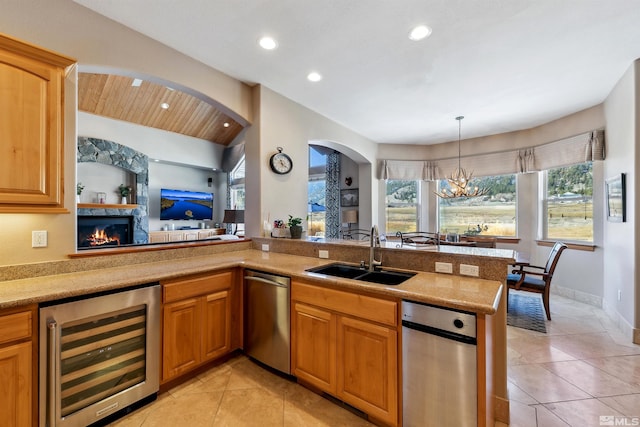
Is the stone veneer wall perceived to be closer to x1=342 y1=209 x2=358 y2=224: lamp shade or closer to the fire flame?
the fire flame

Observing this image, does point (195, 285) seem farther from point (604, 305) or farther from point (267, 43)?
point (604, 305)

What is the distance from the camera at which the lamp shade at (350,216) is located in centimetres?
617

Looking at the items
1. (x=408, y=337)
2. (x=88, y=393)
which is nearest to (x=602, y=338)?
(x=408, y=337)

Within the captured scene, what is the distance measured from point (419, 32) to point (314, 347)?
9.24 ft

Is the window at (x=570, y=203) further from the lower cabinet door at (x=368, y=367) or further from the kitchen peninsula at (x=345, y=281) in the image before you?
the lower cabinet door at (x=368, y=367)

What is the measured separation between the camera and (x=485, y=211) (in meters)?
5.79

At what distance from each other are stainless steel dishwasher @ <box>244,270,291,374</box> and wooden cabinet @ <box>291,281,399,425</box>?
0.09m

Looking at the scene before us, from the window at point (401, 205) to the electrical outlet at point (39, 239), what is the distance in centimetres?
577

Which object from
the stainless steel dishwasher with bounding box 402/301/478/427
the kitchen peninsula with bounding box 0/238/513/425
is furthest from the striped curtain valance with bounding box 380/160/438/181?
the stainless steel dishwasher with bounding box 402/301/478/427

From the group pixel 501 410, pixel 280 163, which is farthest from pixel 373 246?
pixel 280 163

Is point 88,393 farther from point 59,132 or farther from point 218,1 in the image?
point 218,1

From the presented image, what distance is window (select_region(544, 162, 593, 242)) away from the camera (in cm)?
436

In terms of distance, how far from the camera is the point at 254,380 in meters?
2.32

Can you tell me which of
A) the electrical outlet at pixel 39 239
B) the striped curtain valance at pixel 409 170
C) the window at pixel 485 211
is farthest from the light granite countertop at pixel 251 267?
the window at pixel 485 211
